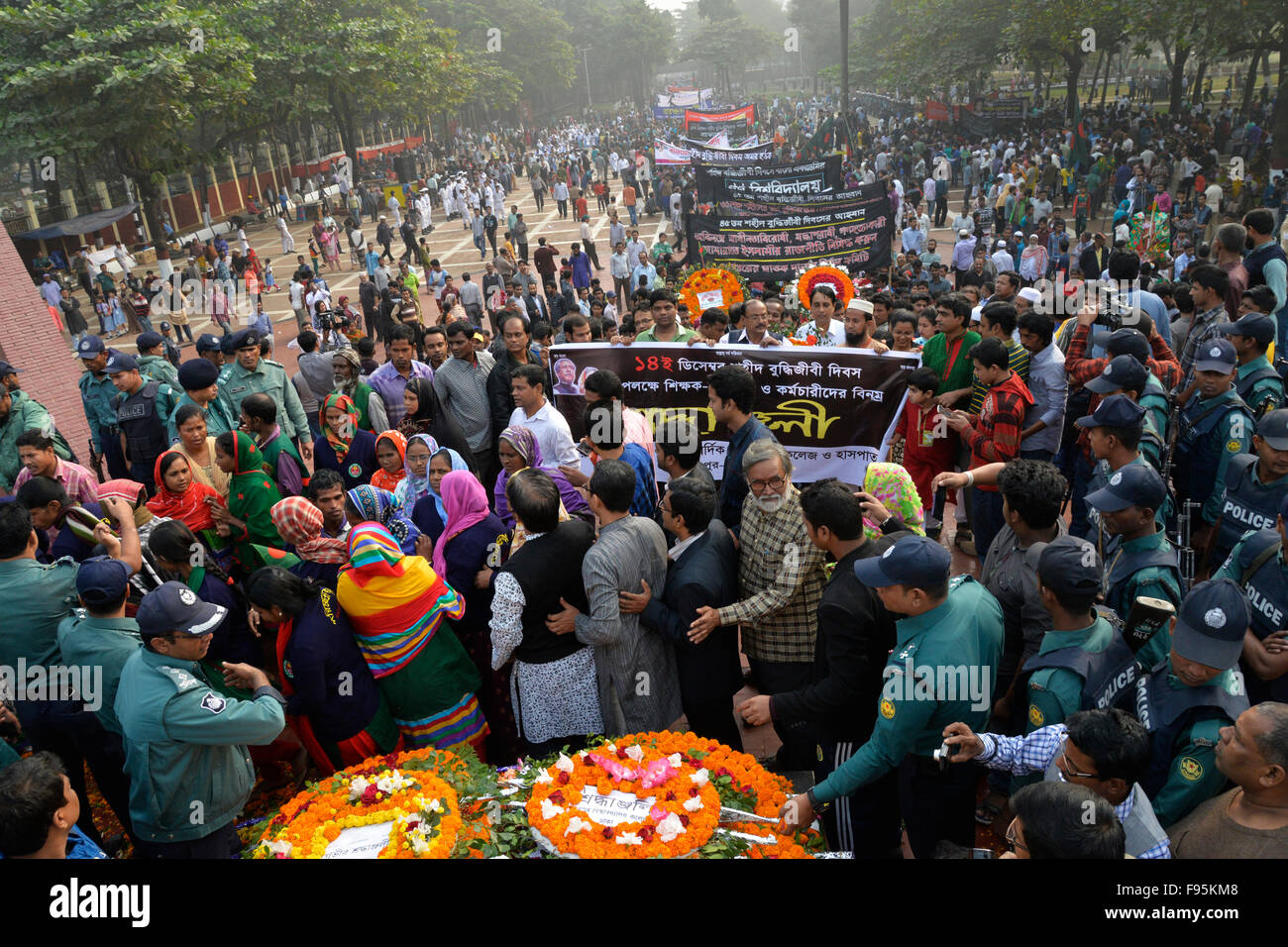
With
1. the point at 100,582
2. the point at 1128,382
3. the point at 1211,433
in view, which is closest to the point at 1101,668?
the point at 1128,382

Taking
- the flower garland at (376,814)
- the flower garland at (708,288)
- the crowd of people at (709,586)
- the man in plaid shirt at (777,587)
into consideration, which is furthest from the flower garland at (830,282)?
the flower garland at (376,814)

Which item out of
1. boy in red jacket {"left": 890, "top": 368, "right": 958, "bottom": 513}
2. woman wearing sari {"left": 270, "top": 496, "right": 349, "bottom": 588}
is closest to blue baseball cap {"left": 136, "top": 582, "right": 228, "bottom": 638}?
woman wearing sari {"left": 270, "top": 496, "right": 349, "bottom": 588}

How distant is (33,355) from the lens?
10219 millimetres

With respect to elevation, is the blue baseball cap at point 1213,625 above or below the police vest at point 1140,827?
above

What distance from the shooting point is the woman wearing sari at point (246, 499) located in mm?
5531

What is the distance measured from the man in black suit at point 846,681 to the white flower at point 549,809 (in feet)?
2.88

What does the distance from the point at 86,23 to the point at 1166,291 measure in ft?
97.8

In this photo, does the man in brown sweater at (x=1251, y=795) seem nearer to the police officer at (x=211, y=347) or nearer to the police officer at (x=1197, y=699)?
the police officer at (x=1197, y=699)

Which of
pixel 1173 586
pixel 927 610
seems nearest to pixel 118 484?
pixel 927 610

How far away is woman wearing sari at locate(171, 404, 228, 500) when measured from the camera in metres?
5.70

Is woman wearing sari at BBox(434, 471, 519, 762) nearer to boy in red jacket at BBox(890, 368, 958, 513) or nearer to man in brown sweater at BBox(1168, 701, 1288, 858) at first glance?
boy in red jacket at BBox(890, 368, 958, 513)

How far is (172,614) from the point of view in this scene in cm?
328

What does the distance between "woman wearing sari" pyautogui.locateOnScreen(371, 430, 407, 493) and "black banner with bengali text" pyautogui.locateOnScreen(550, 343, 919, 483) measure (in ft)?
4.33
